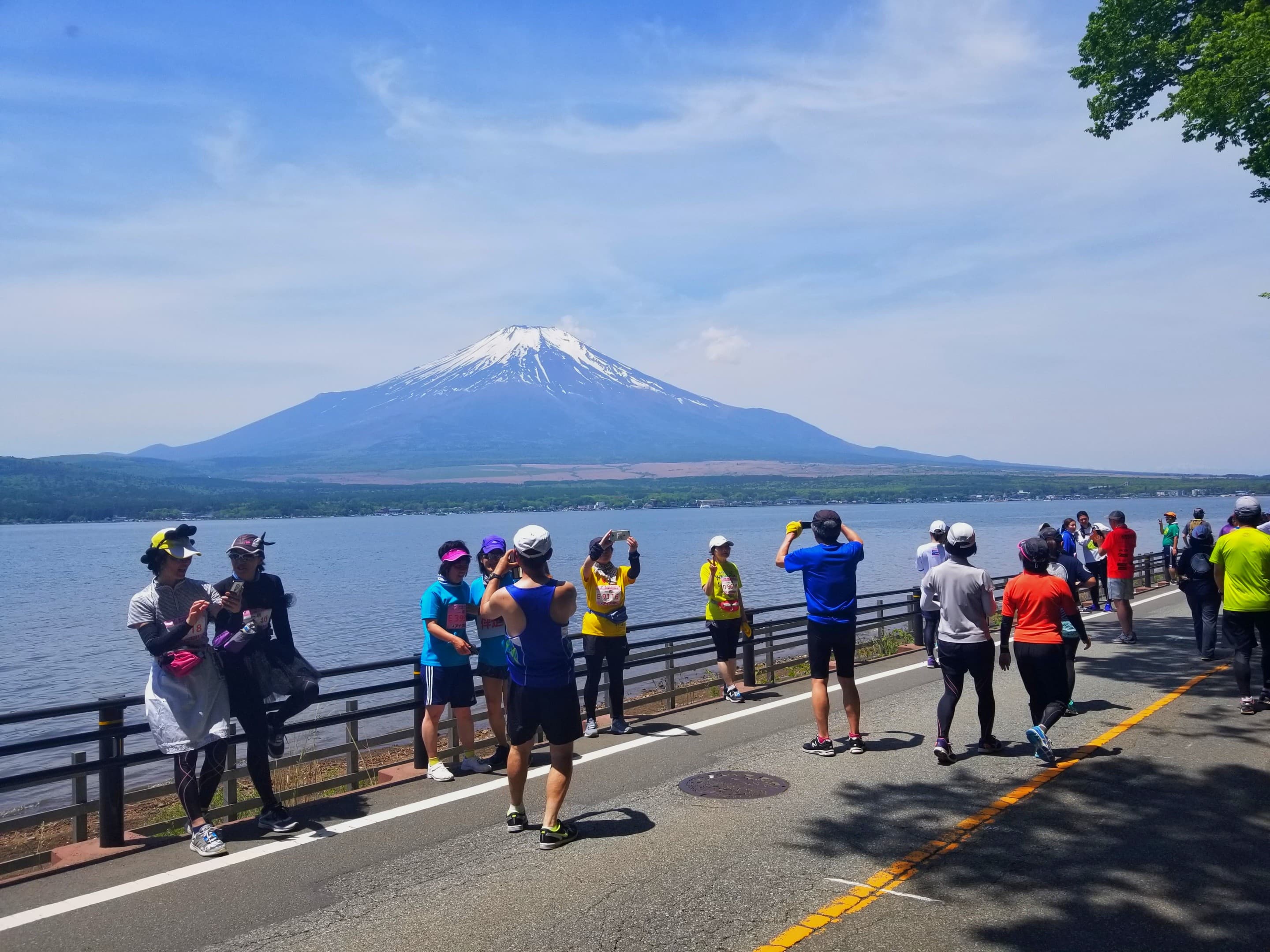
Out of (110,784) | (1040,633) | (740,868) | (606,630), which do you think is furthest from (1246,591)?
(110,784)

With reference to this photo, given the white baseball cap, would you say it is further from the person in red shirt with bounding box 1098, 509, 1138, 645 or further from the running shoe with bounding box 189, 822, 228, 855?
the person in red shirt with bounding box 1098, 509, 1138, 645

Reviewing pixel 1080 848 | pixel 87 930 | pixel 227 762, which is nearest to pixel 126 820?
pixel 227 762

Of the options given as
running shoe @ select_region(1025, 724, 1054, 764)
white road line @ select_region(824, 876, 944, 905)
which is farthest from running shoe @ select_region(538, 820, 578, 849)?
running shoe @ select_region(1025, 724, 1054, 764)

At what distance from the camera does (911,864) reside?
18.8ft

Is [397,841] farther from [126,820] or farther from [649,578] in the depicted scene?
[649,578]

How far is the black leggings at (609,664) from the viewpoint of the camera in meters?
9.63

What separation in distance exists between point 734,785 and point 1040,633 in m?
2.96

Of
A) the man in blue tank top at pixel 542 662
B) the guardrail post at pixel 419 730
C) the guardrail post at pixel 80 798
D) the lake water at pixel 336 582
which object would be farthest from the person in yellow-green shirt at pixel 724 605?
the lake water at pixel 336 582

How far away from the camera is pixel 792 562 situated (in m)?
8.50

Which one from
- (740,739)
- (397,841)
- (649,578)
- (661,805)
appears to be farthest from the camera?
(649,578)

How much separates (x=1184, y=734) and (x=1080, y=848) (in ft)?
12.1

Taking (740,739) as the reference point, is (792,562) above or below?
above

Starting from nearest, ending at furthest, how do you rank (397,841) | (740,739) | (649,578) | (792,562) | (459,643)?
(397,841)
(459,643)
(792,562)
(740,739)
(649,578)

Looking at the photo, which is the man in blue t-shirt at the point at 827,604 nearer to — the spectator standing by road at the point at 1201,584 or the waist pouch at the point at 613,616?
the waist pouch at the point at 613,616
